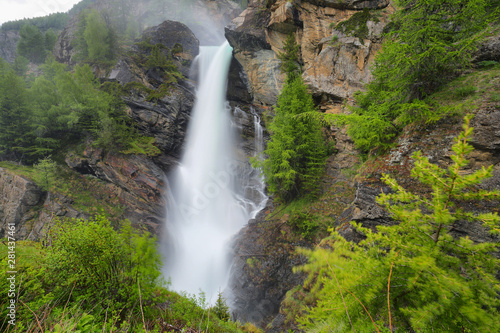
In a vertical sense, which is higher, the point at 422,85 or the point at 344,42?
the point at 344,42

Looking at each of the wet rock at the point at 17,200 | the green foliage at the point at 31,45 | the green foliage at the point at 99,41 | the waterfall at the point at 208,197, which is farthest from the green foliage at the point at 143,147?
the green foliage at the point at 31,45

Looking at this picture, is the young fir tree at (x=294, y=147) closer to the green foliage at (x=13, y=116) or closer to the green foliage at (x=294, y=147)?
the green foliage at (x=294, y=147)

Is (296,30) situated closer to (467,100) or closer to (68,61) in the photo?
(467,100)

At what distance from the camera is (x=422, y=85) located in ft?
21.4

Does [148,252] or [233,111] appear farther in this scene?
[233,111]

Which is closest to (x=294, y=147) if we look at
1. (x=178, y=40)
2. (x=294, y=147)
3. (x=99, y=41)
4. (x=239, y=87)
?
(x=294, y=147)

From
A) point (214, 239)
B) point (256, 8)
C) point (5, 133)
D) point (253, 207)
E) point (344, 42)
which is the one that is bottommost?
point (214, 239)

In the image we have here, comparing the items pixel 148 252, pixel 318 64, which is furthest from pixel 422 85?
pixel 318 64

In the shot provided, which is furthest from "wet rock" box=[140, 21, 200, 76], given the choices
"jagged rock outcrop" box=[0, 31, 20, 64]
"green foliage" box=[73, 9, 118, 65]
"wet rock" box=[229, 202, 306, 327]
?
"jagged rock outcrop" box=[0, 31, 20, 64]

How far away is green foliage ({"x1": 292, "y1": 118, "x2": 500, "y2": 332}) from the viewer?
177cm

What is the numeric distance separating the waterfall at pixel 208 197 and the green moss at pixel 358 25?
1341 centimetres

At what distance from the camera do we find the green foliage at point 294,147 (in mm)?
11555

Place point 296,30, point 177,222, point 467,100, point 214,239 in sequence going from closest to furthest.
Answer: point 467,100
point 214,239
point 177,222
point 296,30

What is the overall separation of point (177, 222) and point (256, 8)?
2640cm
